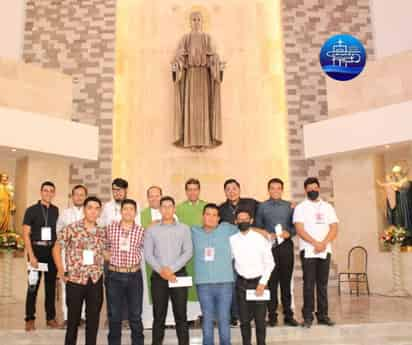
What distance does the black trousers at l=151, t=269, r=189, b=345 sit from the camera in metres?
4.27

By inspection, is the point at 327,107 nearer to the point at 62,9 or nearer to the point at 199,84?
the point at 199,84

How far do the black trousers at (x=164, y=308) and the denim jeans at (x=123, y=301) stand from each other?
133 mm

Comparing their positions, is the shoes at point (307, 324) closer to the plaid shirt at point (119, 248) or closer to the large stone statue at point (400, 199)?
the plaid shirt at point (119, 248)

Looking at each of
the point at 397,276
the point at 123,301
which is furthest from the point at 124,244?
the point at 397,276

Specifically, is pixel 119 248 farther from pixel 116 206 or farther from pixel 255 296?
pixel 255 296

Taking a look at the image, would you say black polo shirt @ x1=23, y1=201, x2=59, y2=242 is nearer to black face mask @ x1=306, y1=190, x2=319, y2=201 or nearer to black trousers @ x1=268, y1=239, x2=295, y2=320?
black trousers @ x1=268, y1=239, x2=295, y2=320

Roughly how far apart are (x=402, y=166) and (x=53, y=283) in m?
6.45

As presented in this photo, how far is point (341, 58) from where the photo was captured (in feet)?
24.8

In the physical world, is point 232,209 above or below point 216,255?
above

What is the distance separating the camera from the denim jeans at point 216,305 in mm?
4223

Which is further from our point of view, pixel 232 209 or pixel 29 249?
pixel 232 209

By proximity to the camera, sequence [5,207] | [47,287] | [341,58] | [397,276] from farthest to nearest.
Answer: [5,207]
[397,276]
[341,58]
[47,287]

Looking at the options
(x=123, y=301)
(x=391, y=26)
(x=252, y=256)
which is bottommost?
(x=123, y=301)

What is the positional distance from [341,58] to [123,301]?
5.17 meters
